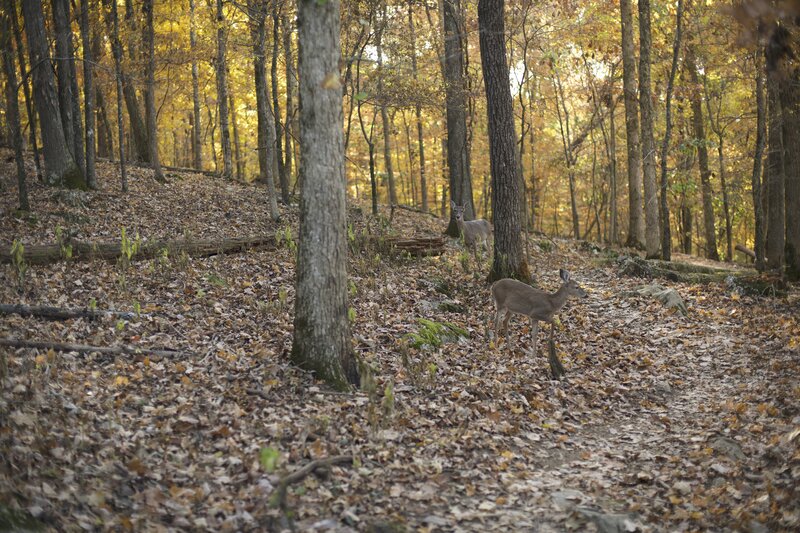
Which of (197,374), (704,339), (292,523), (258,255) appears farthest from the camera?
(258,255)

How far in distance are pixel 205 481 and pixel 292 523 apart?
98 centimetres

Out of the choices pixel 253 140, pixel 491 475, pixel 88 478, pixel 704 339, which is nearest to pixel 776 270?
pixel 704 339

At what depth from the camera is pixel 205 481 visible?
17.0 feet

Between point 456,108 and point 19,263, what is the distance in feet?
38.3

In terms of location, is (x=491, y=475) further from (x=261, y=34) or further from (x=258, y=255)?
(x=261, y=34)

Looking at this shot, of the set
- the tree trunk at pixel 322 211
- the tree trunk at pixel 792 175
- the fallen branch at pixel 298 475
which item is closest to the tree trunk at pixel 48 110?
the tree trunk at pixel 322 211

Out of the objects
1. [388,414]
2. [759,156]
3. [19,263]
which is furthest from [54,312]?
[759,156]

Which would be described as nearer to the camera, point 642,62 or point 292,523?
point 292,523

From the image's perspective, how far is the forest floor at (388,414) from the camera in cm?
501

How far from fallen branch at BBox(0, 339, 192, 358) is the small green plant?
2337 millimetres

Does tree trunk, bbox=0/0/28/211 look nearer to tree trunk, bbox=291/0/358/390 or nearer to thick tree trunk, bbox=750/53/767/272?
tree trunk, bbox=291/0/358/390

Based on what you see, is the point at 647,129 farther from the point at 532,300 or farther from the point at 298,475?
the point at 298,475

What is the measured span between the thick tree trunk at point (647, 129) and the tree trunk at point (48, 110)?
1595 centimetres

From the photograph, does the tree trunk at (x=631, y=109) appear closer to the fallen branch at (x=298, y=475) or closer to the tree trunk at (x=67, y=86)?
the tree trunk at (x=67, y=86)
